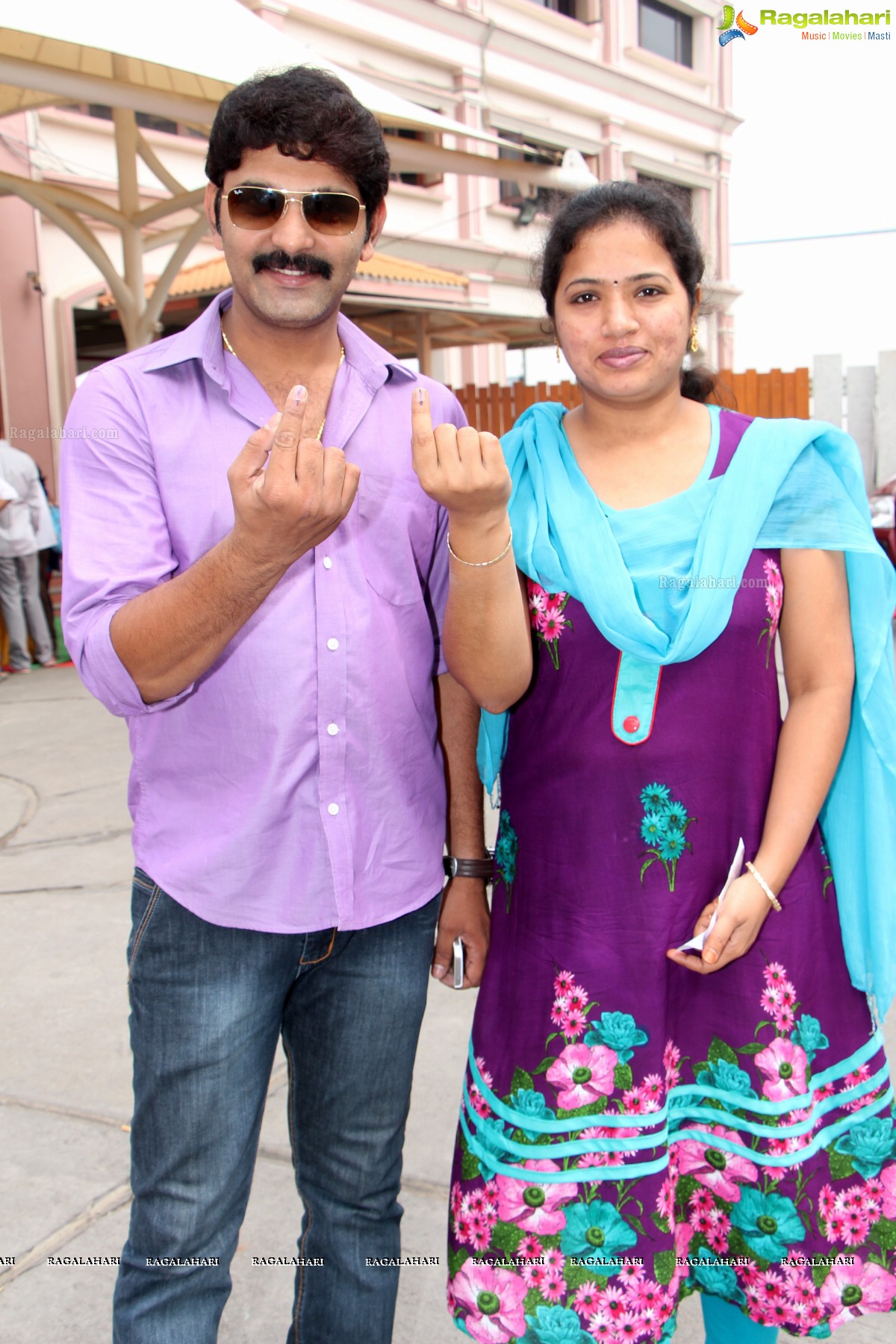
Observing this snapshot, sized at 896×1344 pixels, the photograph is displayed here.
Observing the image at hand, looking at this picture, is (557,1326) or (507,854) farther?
(507,854)

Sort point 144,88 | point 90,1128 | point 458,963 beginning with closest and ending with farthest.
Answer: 1. point 458,963
2. point 90,1128
3. point 144,88

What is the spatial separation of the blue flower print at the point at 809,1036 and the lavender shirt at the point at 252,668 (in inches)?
24.5

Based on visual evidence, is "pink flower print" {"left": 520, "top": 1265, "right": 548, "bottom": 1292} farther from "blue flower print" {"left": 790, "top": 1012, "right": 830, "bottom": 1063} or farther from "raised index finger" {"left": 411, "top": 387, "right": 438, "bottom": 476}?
"raised index finger" {"left": 411, "top": 387, "right": 438, "bottom": 476}

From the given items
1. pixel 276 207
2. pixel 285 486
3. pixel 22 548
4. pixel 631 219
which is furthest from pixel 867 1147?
pixel 22 548

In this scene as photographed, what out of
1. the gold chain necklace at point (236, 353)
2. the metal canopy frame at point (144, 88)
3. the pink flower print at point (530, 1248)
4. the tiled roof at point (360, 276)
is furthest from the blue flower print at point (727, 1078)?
the tiled roof at point (360, 276)

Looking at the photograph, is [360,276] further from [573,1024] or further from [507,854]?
[573,1024]

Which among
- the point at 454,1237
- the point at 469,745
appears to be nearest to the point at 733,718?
the point at 469,745

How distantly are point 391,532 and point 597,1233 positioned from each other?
3.38 ft

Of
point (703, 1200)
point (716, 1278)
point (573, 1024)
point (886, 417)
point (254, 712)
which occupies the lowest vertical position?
point (716, 1278)

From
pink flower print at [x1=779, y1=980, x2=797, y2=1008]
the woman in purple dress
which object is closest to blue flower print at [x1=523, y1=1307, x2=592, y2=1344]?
the woman in purple dress

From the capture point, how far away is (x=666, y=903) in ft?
5.31

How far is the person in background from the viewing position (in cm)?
761

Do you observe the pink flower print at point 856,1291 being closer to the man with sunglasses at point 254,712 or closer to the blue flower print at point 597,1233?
the blue flower print at point 597,1233

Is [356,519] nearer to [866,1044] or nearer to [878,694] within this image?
[878,694]
